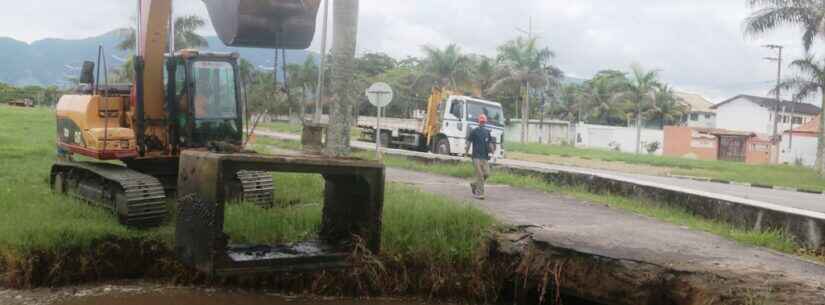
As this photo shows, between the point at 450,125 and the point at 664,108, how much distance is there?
40479mm

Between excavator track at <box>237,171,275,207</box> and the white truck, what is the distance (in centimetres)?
1386

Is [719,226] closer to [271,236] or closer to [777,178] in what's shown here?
[271,236]

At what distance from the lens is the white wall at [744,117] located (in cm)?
6462

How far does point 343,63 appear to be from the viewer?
541 inches

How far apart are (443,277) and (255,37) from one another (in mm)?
3122

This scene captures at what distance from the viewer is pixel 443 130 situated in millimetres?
24688

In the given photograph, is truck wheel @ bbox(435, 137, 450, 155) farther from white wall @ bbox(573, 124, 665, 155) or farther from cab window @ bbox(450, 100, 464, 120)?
white wall @ bbox(573, 124, 665, 155)

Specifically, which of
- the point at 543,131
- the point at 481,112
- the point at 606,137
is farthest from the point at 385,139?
the point at 543,131

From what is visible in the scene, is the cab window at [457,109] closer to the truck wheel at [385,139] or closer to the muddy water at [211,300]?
the truck wheel at [385,139]

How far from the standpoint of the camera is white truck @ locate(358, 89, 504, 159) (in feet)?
78.2

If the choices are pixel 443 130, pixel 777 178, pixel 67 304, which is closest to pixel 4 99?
pixel 443 130

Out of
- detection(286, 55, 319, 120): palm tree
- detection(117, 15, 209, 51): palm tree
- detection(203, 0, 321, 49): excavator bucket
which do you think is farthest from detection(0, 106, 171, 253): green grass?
detection(286, 55, 319, 120): palm tree

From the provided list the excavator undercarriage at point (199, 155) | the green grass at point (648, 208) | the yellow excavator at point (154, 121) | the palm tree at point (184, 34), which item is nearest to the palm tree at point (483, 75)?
the palm tree at point (184, 34)

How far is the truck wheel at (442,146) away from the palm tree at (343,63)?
10.4 metres
